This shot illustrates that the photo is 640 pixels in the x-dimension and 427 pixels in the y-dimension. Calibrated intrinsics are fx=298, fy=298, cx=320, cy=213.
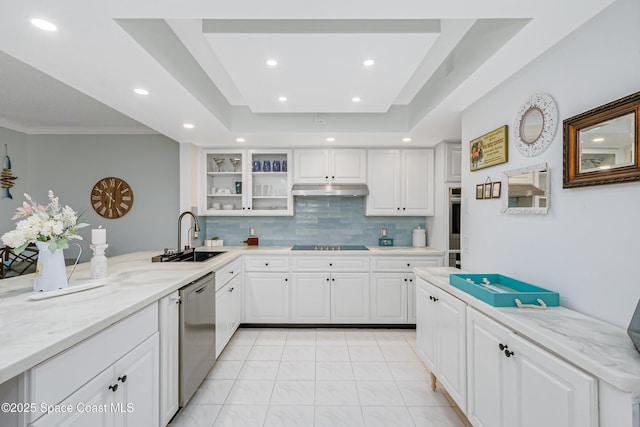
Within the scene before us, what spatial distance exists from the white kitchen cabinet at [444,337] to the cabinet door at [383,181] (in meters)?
1.51

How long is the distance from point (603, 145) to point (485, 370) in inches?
48.6

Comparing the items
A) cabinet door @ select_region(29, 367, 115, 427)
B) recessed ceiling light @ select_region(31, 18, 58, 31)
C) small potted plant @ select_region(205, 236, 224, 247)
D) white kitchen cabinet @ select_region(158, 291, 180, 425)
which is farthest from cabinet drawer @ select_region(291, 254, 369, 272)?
recessed ceiling light @ select_region(31, 18, 58, 31)

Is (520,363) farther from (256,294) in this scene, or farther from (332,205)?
(332,205)

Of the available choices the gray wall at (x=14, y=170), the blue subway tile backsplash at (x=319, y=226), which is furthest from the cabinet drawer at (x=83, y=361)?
the gray wall at (x=14, y=170)

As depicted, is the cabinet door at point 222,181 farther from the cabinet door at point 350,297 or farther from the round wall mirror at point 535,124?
the round wall mirror at point 535,124

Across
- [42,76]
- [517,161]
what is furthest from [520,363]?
[42,76]

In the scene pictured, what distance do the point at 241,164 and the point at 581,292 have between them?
3.61 metres

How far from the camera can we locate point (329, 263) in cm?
362

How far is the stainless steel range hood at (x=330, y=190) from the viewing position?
3.78m

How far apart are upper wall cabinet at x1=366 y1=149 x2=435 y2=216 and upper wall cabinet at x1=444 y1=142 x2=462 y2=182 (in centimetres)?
29

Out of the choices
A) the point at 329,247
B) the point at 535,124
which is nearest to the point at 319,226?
the point at 329,247

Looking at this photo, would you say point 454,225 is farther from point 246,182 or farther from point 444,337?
point 246,182

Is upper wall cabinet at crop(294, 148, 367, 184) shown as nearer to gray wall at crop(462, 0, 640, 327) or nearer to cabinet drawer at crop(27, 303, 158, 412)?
gray wall at crop(462, 0, 640, 327)

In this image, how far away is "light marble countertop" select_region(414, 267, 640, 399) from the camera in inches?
36.4
